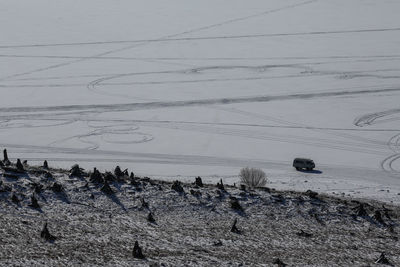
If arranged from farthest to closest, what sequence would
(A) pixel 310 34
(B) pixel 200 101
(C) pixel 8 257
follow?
1. (A) pixel 310 34
2. (B) pixel 200 101
3. (C) pixel 8 257

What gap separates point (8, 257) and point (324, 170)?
17.6 meters

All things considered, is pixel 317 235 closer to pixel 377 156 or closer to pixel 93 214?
pixel 93 214

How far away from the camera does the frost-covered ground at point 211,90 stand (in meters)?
31.2

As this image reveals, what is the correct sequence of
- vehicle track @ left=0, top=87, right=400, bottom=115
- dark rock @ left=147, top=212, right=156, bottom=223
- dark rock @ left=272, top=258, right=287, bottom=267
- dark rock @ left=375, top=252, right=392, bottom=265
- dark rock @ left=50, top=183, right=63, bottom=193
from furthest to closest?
vehicle track @ left=0, top=87, right=400, bottom=115 < dark rock @ left=50, top=183, right=63, bottom=193 < dark rock @ left=147, top=212, right=156, bottom=223 < dark rock @ left=375, top=252, right=392, bottom=265 < dark rock @ left=272, top=258, right=287, bottom=267

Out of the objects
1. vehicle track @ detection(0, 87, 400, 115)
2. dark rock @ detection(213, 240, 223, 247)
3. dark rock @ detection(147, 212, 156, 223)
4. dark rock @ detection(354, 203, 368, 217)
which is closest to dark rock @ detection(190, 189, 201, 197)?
dark rock @ detection(147, 212, 156, 223)

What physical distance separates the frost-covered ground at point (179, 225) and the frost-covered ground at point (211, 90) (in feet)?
21.3

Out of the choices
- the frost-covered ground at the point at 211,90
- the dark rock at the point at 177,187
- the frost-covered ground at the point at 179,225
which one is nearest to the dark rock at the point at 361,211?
the frost-covered ground at the point at 179,225

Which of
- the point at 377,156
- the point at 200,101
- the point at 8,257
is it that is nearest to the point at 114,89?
the point at 200,101

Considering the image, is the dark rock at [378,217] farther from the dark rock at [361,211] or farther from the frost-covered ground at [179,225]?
the dark rock at [361,211]

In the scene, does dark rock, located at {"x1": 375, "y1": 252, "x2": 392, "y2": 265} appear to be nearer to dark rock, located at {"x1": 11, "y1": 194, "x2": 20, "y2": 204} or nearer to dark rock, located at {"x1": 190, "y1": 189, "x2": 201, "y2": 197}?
dark rock, located at {"x1": 190, "y1": 189, "x2": 201, "y2": 197}

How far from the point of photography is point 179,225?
17672mm

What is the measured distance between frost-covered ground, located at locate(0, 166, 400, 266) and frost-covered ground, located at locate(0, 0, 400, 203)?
6506 mm

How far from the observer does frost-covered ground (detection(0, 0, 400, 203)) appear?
103 feet

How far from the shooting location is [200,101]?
43188 mm
